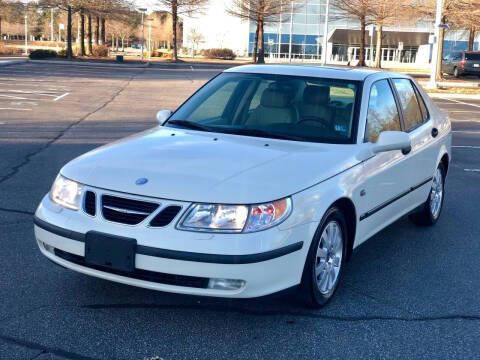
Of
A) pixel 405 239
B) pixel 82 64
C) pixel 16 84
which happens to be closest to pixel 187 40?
pixel 82 64

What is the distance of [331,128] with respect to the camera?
16.1ft

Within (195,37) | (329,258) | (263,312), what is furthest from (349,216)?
(195,37)

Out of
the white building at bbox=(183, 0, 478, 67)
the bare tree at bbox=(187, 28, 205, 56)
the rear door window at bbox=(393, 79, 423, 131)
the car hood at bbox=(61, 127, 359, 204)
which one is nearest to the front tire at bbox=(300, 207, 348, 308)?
the car hood at bbox=(61, 127, 359, 204)

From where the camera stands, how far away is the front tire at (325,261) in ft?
13.2

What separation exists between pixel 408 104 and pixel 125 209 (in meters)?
3.27

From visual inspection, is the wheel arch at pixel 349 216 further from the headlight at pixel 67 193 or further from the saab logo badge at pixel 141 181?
the headlight at pixel 67 193

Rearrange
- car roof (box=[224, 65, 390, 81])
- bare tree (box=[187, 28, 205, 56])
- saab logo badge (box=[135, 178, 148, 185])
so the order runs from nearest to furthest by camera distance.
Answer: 1. saab logo badge (box=[135, 178, 148, 185])
2. car roof (box=[224, 65, 390, 81])
3. bare tree (box=[187, 28, 205, 56])

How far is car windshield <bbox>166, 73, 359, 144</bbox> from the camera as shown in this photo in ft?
16.1

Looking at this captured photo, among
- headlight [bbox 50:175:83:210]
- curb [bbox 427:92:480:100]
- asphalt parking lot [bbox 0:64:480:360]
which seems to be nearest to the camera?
asphalt parking lot [bbox 0:64:480:360]

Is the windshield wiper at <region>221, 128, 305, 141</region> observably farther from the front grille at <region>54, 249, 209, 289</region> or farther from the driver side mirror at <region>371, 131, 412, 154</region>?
the front grille at <region>54, 249, 209, 289</region>

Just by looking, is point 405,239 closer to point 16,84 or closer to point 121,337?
point 121,337

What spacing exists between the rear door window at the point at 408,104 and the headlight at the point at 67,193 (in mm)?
3072

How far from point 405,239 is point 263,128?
2075mm

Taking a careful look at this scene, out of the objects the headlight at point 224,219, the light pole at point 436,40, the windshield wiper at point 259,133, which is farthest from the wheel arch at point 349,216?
the light pole at point 436,40
